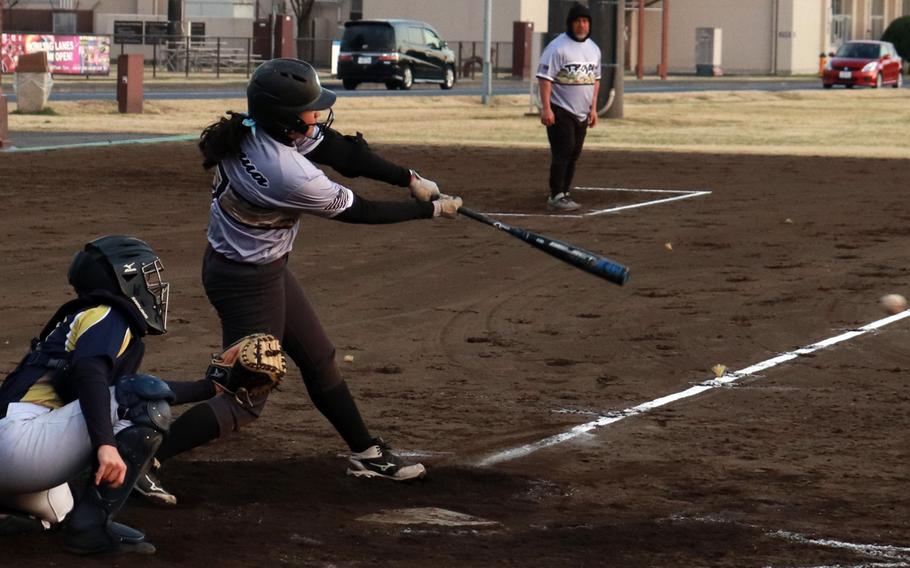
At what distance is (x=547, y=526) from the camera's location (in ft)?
20.4

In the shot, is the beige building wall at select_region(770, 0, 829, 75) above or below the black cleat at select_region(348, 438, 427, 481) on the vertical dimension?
above

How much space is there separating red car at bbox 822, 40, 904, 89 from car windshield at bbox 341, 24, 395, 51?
1864cm

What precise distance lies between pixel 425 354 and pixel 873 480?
3.45 metres

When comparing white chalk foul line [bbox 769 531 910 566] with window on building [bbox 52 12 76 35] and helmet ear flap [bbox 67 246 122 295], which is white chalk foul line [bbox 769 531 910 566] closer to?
helmet ear flap [bbox 67 246 122 295]

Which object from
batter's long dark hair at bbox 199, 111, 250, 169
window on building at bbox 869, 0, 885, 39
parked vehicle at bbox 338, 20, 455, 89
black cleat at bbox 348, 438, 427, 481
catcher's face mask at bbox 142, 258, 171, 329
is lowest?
black cleat at bbox 348, 438, 427, 481

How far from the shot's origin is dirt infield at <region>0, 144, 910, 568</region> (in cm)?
603

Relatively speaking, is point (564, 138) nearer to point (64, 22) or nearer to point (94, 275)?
point (94, 275)

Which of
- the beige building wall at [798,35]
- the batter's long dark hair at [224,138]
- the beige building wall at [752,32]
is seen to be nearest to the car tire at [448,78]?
the beige building wall at [752,32]

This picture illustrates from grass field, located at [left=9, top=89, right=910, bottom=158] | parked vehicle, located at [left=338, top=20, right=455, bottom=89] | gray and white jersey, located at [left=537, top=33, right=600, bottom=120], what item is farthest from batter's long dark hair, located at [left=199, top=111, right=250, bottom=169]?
parked vehicle, located at [left=338, top=20, right=455, bottom=89]

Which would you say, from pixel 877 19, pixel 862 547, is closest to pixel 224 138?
pixel 862 547

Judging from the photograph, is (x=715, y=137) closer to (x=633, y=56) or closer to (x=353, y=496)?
(x=353, y=496)

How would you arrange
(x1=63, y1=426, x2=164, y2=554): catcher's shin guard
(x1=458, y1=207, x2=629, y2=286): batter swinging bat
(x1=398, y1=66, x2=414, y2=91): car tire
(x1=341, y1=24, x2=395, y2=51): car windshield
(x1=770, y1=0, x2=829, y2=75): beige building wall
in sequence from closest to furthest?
(x1=63, y1=426, x2=164, y2=554): catcher's shin guard → (x1=458, y1=207, x2=629, y2=286): batter swinging bat → (x1=341, y1=24, x2=395, y2=51): car windshield → (x1=398, y1=66, x2=414, y2=91): car tire → (x1=770, y1=0, x2=829, y2=75): beige building wall

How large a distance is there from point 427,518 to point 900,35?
77.1m

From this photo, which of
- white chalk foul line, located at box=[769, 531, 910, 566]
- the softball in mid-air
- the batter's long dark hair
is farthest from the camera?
the softball in mid-air
